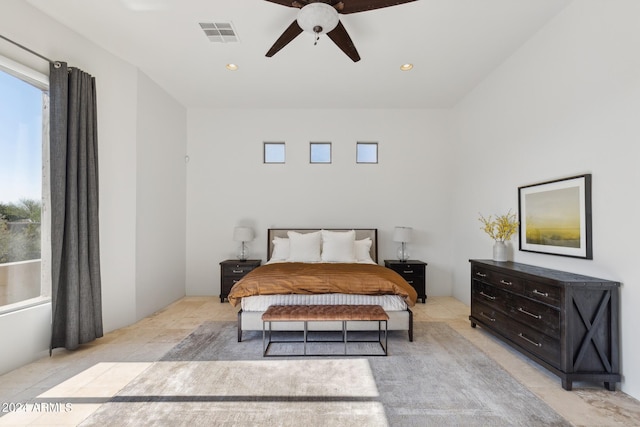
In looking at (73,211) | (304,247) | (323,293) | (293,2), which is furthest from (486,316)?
(73,211)

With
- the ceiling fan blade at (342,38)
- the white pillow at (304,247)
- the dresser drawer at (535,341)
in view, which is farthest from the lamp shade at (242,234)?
the dresser drawer at (535,341)

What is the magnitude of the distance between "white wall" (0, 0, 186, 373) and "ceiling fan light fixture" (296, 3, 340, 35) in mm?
2439

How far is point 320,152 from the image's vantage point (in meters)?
5.30

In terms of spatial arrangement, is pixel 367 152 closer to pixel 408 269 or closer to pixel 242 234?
pixel 408 269

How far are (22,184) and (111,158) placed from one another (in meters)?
0.90

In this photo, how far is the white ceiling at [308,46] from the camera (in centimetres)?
274

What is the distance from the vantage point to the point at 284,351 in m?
2.98

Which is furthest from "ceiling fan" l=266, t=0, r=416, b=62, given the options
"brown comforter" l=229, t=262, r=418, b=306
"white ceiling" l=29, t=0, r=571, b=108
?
"brown comforter" l=229, t=262, r=418, b=306

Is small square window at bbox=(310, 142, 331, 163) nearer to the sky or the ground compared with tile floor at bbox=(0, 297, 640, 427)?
nearer to the sky

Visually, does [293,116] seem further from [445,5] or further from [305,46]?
[445,5]

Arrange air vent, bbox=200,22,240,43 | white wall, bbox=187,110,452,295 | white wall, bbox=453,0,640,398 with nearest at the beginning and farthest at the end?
white wall, bbox=453,0,640,398
air vent, bbox=200,22,240,43
white wall, bbox=187,110,452,295

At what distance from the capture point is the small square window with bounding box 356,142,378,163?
5289mm

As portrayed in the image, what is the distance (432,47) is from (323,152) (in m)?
2.42

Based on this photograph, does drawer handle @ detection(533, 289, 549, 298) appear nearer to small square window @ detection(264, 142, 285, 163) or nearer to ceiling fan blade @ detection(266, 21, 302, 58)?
ceiling fan blade @ detection(266, 21, 302, 58)
